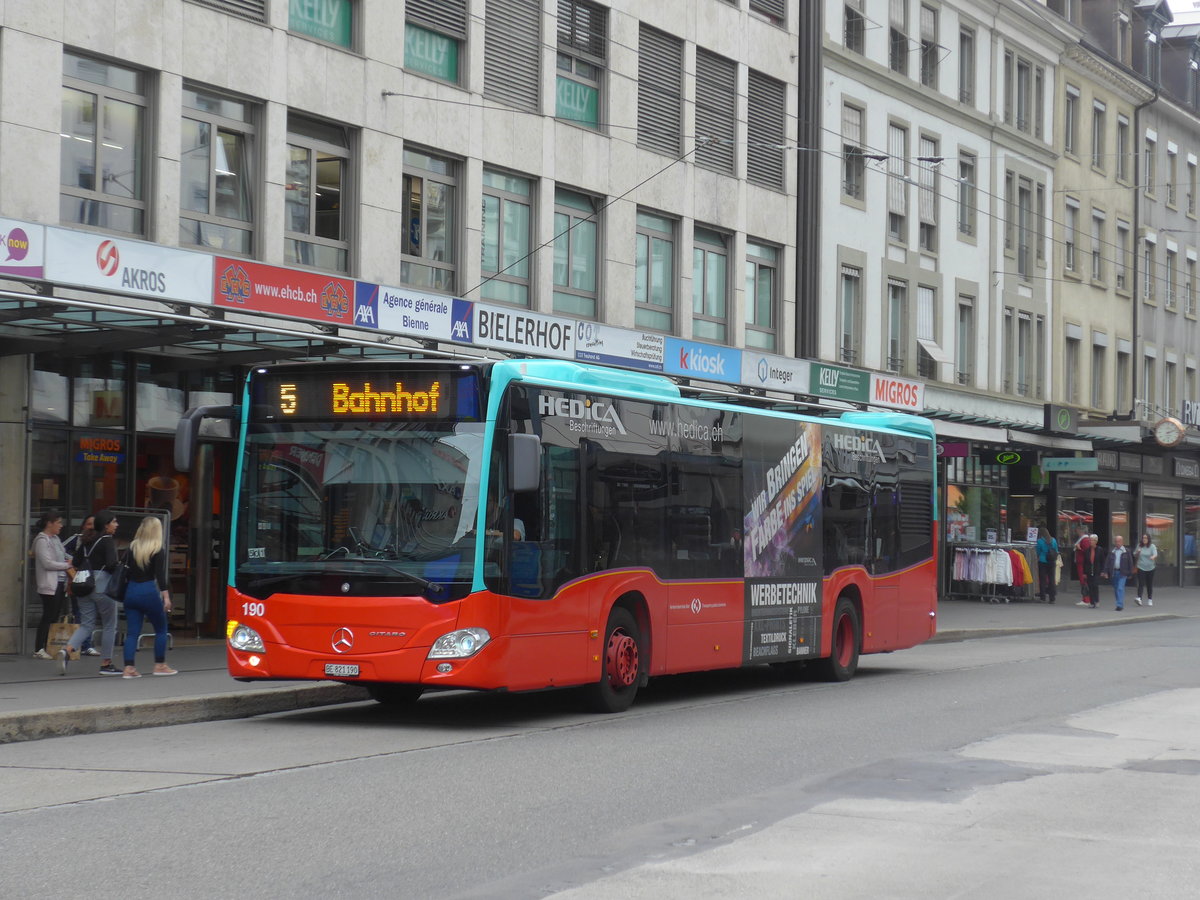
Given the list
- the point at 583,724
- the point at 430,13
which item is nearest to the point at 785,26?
the point at 430,13

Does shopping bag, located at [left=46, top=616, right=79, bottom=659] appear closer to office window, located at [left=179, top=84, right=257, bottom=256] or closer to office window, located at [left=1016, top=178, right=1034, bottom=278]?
office window, located at [left=179, top=84, right=257, bottom=256]

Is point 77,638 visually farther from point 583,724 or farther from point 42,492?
point 583,724

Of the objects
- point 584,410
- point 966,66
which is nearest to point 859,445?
point 584,410

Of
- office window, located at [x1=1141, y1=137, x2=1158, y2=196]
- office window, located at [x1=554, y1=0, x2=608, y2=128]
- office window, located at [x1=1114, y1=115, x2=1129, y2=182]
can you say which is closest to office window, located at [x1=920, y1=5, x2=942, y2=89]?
office window, located at [x1=1114, y1=115, x2=1129, y2=182]

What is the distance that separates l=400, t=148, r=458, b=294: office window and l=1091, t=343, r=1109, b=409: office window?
2789 centimetres

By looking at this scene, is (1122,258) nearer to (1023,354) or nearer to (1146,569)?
(1023,354)

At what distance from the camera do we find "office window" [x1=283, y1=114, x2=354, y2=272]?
21.6m

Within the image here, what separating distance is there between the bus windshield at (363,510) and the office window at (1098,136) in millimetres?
37982

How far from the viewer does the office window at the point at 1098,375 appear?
155 ft

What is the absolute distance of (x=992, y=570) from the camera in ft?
125

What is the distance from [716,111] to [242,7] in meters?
11.4

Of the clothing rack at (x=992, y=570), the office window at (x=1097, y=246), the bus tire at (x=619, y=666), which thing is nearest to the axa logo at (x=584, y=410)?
the bus tire at (x=619, y=666)

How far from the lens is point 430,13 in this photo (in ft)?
77.6

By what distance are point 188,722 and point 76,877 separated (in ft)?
21.7
